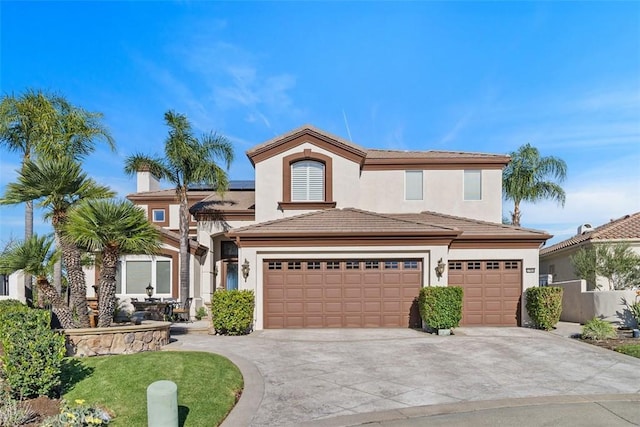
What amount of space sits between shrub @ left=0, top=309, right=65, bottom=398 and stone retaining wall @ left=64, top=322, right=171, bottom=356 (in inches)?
92.0

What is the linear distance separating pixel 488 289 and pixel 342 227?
6.10 metres

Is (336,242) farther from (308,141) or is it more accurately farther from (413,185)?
(413,185)

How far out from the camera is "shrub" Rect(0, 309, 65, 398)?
7398mm

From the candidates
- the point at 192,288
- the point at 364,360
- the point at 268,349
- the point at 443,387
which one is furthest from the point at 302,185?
the point at 443,387

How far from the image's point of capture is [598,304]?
17703 mm

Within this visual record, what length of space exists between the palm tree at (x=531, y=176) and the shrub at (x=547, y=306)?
15.6 m

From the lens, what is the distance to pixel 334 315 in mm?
16297

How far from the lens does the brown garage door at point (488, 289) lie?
55.5 ft

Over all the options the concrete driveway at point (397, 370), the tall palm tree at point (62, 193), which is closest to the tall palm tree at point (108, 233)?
the tall palm tree at point (62, 193)

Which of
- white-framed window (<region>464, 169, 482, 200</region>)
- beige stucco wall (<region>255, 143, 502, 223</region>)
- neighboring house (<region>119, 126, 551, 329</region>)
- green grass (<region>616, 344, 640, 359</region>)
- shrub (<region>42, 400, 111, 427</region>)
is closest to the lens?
shrub (<region>42, 400, 111, 427</region>)

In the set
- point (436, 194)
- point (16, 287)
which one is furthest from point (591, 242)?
point (16, 287)

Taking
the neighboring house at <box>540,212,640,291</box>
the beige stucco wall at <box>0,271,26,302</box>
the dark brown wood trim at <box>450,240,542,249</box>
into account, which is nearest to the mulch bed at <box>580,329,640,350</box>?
the dark brown wood trim at <box>450,240,542,249</box>

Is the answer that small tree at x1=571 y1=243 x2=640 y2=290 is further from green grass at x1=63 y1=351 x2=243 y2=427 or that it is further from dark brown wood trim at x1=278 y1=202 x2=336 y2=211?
green grass at x1=63 y1=351 x2=243 y2=427

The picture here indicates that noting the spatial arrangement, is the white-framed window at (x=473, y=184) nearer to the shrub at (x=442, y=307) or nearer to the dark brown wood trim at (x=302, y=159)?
the dark brown wood trim at (x=302, y=159)
